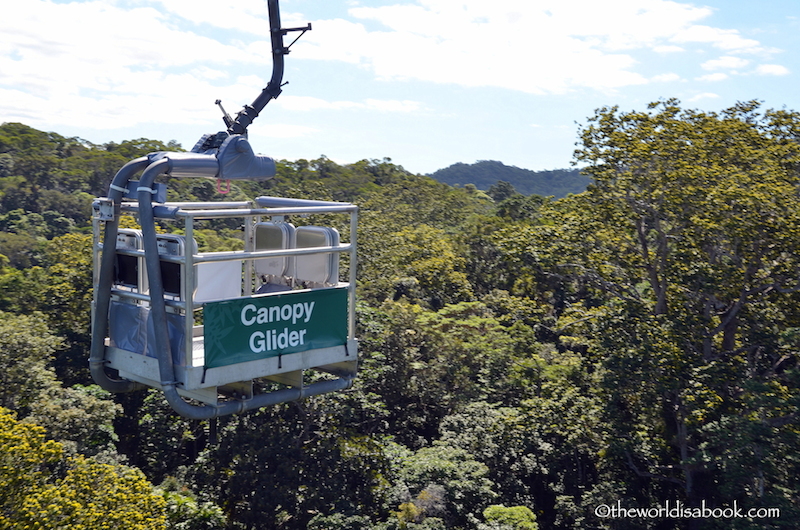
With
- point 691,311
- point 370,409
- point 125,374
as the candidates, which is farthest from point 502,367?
point 125,374

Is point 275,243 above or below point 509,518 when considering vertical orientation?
above

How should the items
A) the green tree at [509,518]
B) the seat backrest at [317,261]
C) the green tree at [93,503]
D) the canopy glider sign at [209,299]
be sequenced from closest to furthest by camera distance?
the canopy glider sign at [209,299], the seat backrest at [317,261], the green tree at [93,503], the green tree at [509,518]

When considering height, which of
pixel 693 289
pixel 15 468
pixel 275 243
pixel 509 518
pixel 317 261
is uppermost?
pixel 275 243

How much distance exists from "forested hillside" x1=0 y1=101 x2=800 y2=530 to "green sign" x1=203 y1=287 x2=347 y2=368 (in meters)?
6.48

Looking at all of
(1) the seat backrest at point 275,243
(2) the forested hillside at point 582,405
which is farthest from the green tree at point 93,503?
(1) the seat backrest at point 275,243

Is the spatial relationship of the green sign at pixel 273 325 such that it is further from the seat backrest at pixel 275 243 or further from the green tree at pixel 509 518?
the green tree at pixel 509 518

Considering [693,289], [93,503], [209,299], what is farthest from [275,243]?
[693,289]

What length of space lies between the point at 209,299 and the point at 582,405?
49.8 feet

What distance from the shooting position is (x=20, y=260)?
39562 mm

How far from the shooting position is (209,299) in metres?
7.62

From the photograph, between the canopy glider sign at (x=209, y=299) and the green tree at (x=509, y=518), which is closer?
the canopy glider sign at (x=209, y=299)

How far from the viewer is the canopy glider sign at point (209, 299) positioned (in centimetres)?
742

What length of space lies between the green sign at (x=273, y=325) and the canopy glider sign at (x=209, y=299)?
12 millimetres

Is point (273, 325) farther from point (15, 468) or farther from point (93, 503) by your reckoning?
point (15, 468)
